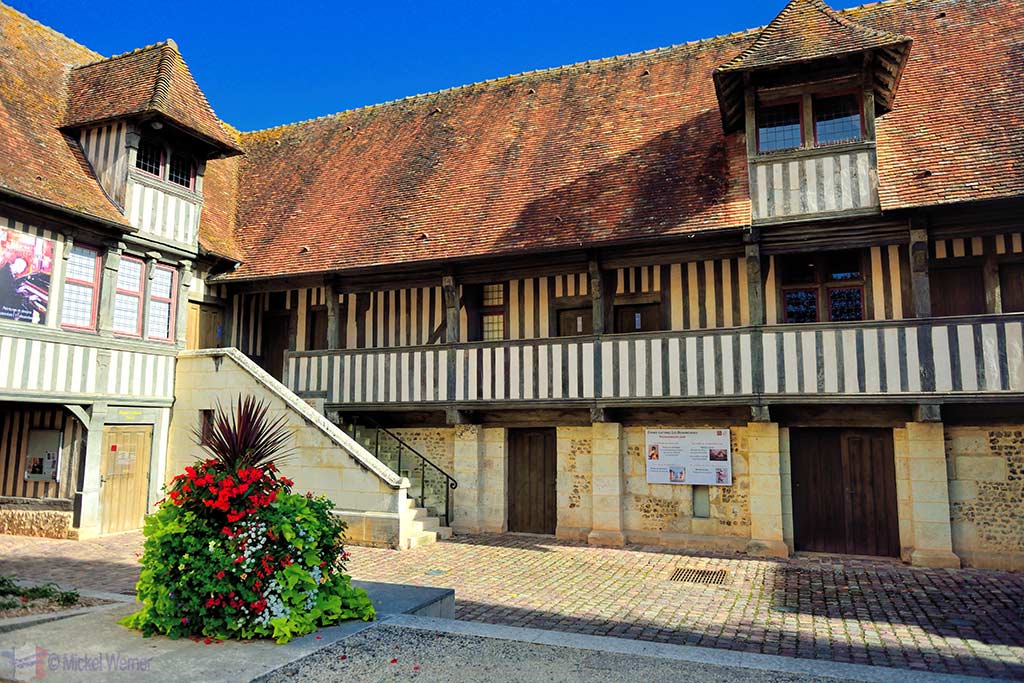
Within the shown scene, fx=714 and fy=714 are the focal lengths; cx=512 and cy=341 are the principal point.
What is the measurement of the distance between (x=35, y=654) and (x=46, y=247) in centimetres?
785

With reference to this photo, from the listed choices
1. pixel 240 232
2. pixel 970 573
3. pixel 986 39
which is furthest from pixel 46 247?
pixel 986 39

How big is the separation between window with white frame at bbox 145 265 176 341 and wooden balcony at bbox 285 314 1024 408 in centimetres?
211

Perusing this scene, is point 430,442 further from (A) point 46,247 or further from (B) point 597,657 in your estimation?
(B) point 597,657

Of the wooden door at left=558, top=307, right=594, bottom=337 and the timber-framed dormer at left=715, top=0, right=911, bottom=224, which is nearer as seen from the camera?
the timber-framed dormer at left=715, top=0, right=911, bottom=224

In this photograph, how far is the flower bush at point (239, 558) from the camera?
188 inches

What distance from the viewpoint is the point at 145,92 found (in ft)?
38.6

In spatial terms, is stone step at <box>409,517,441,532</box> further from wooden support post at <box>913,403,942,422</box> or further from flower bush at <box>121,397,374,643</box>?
wooden support post at <box>913,403,942,422</box>

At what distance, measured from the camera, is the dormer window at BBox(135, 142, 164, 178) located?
1188 centimetres

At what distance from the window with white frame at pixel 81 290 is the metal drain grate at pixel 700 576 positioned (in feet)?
30.7

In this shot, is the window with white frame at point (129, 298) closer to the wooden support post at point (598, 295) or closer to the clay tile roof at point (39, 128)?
the clay tile roof at point (39, 128)

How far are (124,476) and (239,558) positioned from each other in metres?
8.00

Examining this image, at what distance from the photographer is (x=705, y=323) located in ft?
36.2

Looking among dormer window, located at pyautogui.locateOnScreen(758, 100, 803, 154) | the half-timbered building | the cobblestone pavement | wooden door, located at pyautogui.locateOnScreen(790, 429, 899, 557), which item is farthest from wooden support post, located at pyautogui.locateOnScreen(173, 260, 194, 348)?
wooden door, located at pyautogui.locateOnScreen(790, 429, 899, 557)

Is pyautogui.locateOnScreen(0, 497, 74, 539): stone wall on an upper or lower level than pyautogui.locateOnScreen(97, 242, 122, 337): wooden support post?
lower
